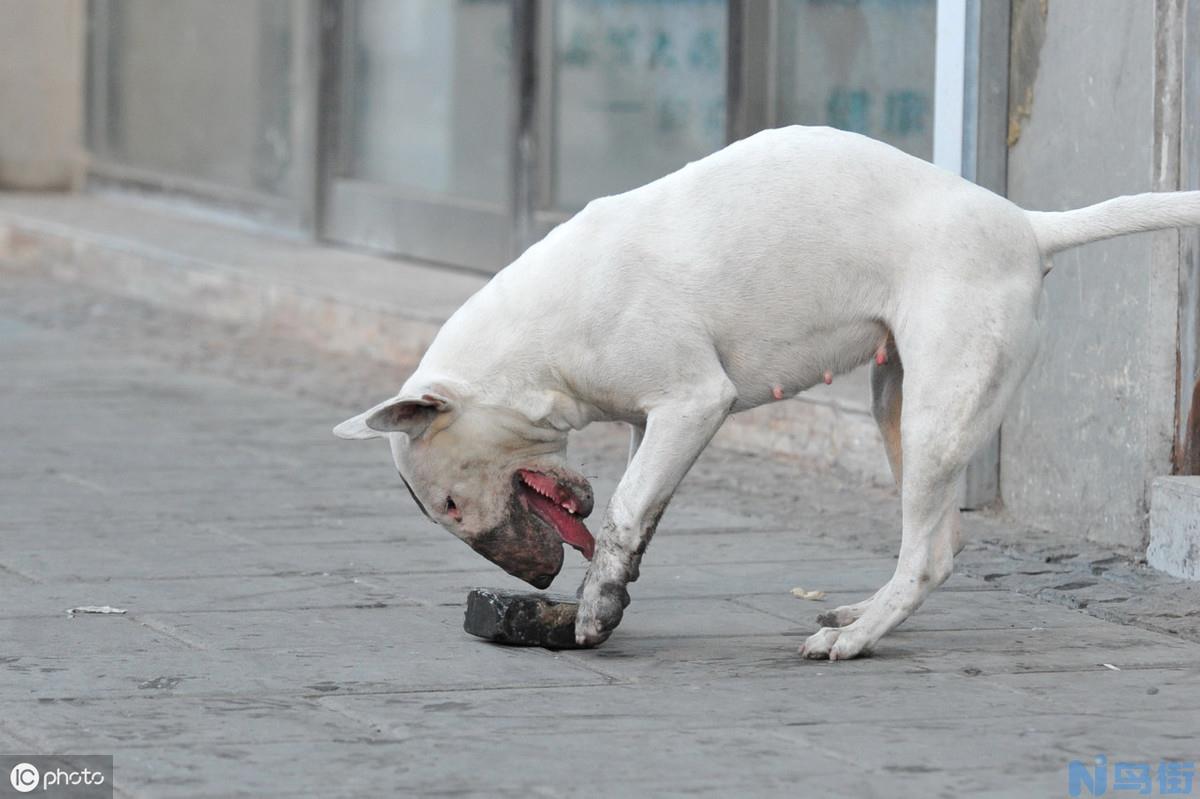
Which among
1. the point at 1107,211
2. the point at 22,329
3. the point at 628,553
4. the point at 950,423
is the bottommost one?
the point at 22,329

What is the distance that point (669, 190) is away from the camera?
4680 millimetres

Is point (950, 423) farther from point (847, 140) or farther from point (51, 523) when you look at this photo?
point (51, 523)

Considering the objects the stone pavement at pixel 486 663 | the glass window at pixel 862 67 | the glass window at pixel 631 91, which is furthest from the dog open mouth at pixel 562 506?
the glass window at pixel 631 91

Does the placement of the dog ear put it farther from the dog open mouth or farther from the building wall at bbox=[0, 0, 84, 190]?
the building wall at bbox=[0, 0, 84, 190]

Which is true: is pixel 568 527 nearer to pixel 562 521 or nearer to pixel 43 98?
pixel 562 521

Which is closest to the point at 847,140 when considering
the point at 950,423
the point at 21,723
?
the point at 950,423

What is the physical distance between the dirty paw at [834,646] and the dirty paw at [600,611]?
0.42 metres

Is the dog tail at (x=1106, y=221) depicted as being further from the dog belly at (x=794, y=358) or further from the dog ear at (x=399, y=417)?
the dog ear at (x=399, y=417)

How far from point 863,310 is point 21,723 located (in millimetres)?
1994

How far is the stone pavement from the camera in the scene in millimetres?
3674

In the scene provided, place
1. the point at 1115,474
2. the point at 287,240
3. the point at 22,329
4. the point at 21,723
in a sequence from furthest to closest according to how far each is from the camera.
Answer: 1. the point at 287,240
2. the point at 22,329
3. the point at 1115,474
4. the point at 21,723

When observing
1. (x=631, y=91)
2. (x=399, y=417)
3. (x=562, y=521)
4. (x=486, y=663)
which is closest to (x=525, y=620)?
(x=486, y=663)

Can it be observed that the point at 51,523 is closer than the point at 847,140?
No

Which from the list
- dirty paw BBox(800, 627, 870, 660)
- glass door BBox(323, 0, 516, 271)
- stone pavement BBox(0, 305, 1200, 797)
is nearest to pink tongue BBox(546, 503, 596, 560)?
stone pavement BBox(0, 305, 1200, 797)
